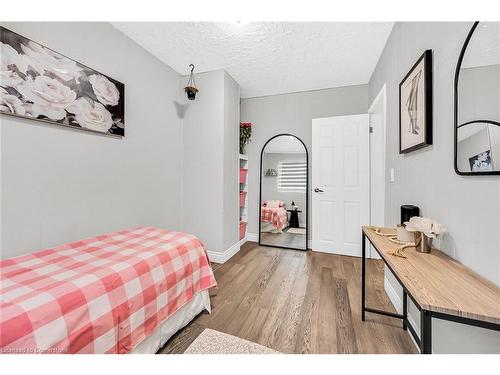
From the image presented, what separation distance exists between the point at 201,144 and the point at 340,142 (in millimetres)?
1953

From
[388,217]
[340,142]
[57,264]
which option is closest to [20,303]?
[57,264]

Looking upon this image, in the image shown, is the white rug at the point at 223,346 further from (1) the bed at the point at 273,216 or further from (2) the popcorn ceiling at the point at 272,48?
(2) the popcorn ceiling at the point at 272,48

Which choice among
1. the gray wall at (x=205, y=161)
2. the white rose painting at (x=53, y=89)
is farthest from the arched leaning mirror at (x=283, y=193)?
the white rose painting at (x=53, y=89)

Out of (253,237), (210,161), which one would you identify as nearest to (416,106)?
(210,161)

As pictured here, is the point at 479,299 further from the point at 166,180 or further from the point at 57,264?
the point at 166,180

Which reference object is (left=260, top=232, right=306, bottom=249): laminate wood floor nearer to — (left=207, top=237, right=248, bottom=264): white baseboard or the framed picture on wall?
(left=207, top=237, right=248, bottom=264): white baseboard

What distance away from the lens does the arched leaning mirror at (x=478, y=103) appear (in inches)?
32.7

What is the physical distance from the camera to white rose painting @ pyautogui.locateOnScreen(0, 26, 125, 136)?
1.38 meters

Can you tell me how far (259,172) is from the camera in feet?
12.0

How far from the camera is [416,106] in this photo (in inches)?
58.4

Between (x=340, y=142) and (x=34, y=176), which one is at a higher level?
(x=340, y=142)

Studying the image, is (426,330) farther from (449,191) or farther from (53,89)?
(53,89)

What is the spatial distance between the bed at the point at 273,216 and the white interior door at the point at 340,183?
1.66 feet

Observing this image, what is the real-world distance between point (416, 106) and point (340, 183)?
1686 mm
